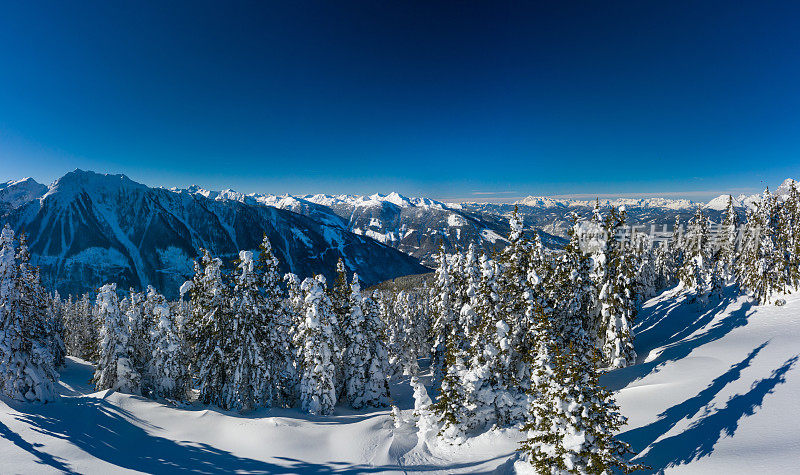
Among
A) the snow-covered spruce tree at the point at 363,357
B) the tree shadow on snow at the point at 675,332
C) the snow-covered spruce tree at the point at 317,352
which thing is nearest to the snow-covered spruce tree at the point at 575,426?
the tree shadow on snow at the point at 675,332

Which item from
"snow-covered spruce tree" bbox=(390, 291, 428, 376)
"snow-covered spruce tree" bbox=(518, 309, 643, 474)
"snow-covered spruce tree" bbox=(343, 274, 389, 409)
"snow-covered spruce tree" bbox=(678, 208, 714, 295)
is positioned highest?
"snow-covered spruce tree" bbox=(678, 208, 714, 295)

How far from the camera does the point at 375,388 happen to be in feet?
85.5

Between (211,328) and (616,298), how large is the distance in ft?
89.0

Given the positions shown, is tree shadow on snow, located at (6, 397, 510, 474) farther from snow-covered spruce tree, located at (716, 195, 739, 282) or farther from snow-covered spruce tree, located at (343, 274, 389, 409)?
snow-covered spruce tree, located at (716, 195, 739, 282)

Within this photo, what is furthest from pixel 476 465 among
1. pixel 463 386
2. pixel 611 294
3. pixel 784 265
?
pixel 784 265

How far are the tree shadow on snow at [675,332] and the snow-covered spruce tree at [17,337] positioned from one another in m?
33.3

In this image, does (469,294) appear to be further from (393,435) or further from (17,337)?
(17,337)

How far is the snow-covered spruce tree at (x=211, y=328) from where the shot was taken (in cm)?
2091

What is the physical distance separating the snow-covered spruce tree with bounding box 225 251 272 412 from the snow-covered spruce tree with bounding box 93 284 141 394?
846cm

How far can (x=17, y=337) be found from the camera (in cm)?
1816

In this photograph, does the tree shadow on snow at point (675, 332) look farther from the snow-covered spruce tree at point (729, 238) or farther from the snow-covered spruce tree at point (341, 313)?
the snow-covered spruce tree at point (341, 313)

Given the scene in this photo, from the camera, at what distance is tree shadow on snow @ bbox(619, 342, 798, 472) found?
10781mm

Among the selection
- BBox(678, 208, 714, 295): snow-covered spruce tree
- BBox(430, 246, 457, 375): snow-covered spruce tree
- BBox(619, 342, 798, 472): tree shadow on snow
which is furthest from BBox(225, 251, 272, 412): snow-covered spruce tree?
BBox(678, 208, 714, 295): snow-covered spruce tree

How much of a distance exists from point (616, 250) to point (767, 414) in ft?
45.5
